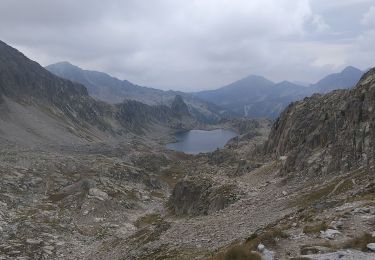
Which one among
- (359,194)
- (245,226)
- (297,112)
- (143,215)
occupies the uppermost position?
(297,112)

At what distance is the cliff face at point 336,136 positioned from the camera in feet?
166

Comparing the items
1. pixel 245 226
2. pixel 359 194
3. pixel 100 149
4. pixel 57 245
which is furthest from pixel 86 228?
pixel 100 149

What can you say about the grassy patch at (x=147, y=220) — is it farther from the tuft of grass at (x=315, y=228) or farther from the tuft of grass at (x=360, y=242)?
the tuft of grass at (x=360, y=242)

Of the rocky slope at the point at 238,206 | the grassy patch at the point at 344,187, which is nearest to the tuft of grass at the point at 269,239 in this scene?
the rocky slope at the point at 238,206

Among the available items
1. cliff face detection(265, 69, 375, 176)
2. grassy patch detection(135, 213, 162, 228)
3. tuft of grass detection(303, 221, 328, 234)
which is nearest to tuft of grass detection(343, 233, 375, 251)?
tuft of grass detection(303, 221, 328, 234)

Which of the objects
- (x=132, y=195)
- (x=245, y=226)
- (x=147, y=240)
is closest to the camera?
(x=245, y=226)

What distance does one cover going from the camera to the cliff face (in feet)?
166

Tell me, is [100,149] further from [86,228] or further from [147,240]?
[147,240]

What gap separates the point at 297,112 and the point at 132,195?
36.7 m

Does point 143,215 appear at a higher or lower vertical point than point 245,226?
lower

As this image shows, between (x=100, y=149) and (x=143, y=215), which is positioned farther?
(x=100, y=149)

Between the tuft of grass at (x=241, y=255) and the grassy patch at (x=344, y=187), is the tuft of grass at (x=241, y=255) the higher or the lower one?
the lower one

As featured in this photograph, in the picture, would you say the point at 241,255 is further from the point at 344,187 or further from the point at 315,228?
the point at 344,187

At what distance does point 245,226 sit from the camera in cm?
3931
